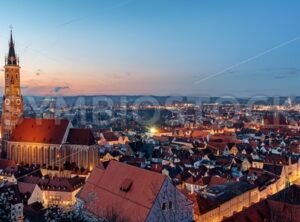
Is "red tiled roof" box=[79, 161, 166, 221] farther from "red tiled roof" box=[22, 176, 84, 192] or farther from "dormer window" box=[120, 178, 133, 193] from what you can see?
"red tiled roof" box=[22, 176, 84, 192]

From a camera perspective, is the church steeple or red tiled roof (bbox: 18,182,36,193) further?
the church steeple

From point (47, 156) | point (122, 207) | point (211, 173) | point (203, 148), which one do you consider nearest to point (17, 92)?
point (47, 156)

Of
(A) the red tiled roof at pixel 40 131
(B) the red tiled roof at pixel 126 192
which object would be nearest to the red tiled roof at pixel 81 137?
(A) the red tiled roof at pixel 40 131

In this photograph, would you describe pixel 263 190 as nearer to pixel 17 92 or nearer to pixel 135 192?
pixel 135 192

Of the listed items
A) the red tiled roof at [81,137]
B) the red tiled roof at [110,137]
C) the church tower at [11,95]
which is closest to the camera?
the red tiled roof at [81,137]

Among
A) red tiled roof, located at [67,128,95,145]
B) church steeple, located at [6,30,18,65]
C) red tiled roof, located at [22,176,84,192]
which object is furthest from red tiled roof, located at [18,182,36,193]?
church steeple, located at [6,30,18,65]

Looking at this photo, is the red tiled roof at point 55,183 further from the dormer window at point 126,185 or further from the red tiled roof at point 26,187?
the dormer window at point 126,185
